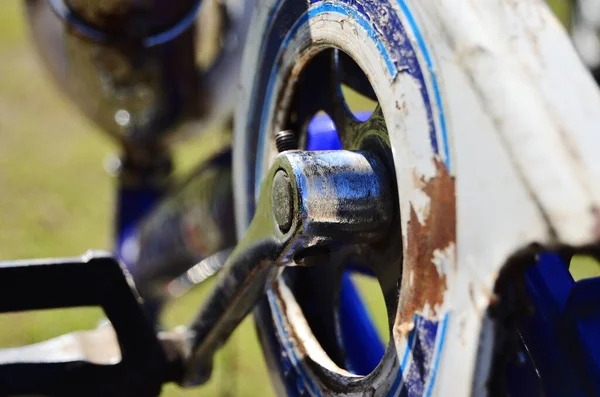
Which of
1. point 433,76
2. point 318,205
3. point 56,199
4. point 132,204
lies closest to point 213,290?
point 318,205

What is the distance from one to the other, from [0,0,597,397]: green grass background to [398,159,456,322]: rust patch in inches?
43.4

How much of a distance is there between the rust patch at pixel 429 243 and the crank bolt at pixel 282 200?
0.09m

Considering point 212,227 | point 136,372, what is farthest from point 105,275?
point 212,227

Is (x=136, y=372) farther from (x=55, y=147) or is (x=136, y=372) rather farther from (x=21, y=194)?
Answer: (x=55, y=147)

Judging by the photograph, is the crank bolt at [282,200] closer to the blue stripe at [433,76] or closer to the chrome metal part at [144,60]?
the blue stripe at [433,76]

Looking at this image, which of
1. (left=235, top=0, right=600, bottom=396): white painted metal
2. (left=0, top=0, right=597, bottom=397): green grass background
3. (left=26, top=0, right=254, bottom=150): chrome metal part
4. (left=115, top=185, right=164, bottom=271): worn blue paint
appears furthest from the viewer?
(left=0, top=0, right=597, bottom=397): green grass background

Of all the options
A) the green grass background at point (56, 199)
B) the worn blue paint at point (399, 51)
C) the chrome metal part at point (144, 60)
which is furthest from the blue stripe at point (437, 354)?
the green grass background at point (56, 199)

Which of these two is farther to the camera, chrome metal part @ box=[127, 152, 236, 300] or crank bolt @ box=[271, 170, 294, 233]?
chrome metal part @ box=[127, 152, 236, 300]

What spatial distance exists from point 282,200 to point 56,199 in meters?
1.82

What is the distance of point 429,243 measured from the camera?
1.18ft

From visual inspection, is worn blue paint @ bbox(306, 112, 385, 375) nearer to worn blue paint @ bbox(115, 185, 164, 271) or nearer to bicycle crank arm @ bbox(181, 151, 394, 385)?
bicycle crank arm @ bbox(181, 151, 394, 385)

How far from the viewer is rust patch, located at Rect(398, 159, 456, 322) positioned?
0.34m

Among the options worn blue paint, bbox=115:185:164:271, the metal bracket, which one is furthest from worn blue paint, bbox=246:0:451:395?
worn blue paint, bbox=115:185:164:271

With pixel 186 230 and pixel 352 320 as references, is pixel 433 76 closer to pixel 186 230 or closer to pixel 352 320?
pixel 352 320
